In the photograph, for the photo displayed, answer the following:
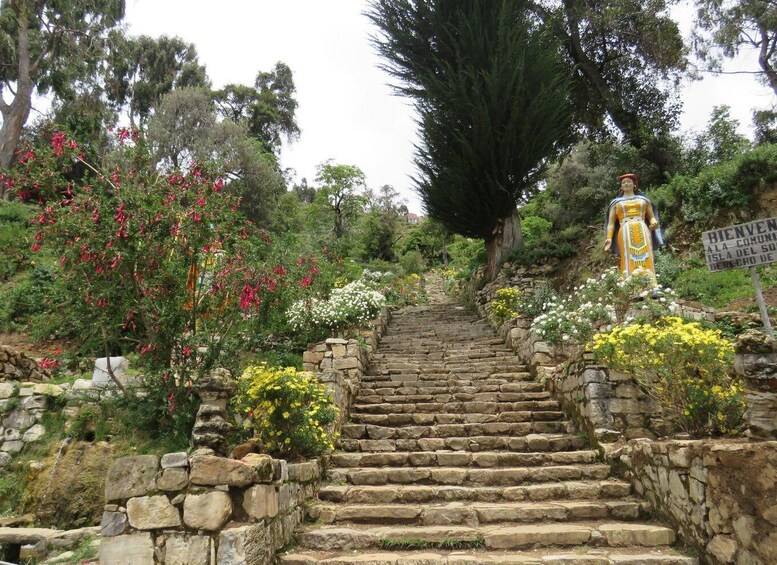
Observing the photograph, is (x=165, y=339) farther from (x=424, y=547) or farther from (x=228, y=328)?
(x=424, y=547)

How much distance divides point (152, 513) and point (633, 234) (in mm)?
8500

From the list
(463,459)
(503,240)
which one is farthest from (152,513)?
(503,240)

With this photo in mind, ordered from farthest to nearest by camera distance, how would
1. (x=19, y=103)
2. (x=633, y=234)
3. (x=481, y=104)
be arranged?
(x=19, y=103)
(x=481, y=104)
(x=633, y=234)

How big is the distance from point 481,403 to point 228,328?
397 centimetres

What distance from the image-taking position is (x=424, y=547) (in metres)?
4.10

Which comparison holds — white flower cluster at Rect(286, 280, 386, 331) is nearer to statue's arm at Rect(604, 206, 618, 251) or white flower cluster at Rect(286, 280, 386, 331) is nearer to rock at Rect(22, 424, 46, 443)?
rock at Rect(22, 424, 46, 443)

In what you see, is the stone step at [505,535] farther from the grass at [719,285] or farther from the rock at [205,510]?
the grass at [719,285]

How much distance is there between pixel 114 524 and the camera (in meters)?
3.30

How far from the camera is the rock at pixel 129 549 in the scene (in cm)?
326

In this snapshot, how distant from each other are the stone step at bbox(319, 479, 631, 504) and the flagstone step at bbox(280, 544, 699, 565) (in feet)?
3.01

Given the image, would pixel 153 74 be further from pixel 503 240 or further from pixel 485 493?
pixel 485 493

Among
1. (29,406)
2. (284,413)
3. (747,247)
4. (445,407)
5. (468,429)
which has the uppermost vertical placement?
(747,247)

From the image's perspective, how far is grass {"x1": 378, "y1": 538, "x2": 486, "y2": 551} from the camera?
13.4 ft

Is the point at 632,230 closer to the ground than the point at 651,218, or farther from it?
closer to the ground
